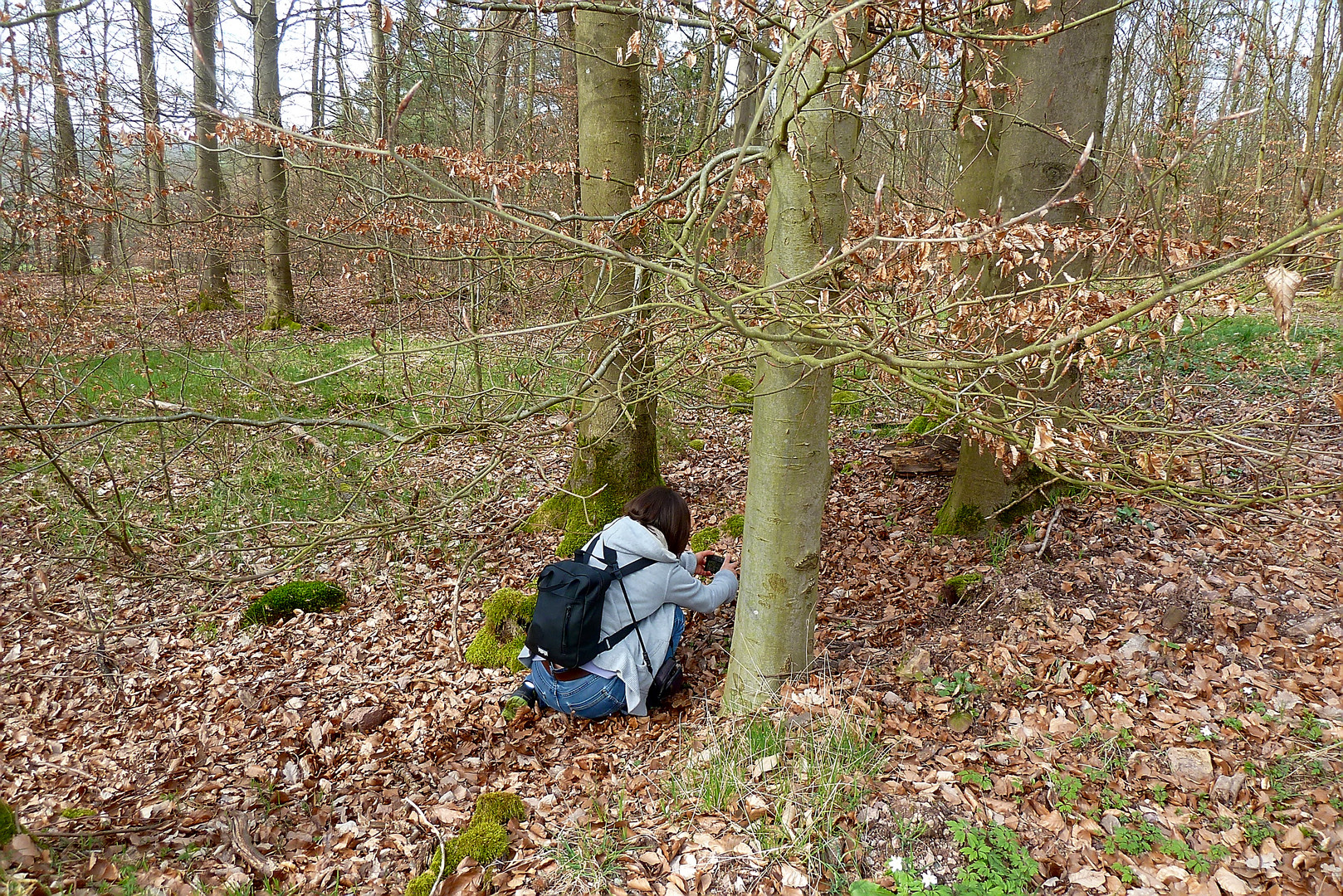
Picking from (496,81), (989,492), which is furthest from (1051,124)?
(496,81)

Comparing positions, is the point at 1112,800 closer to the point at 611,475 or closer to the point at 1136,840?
the point at 1136,840

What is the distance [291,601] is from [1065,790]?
5.03 m

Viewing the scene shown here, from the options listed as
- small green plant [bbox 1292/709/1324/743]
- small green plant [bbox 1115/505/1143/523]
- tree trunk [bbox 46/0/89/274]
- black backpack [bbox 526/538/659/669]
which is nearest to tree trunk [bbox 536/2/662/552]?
black backpack [bbox 526/538/659/669]

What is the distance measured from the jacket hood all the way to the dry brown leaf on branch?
9.18ft

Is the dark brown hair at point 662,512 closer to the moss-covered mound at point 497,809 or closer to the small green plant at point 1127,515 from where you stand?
the moss-covered mound at point 497,809

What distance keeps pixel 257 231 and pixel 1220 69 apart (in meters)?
18.4

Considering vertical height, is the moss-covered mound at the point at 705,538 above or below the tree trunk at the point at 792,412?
below

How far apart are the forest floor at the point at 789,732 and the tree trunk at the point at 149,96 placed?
276 cm

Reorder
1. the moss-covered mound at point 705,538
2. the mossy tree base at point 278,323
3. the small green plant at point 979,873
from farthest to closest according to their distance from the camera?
the mossy tree base at point 278,323 → the moss-covered mound at point 705,538 → the small green plant at point 979,873

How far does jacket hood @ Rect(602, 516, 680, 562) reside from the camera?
3.78 m

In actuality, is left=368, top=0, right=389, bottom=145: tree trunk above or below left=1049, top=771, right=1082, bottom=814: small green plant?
above

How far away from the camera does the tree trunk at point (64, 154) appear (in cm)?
739

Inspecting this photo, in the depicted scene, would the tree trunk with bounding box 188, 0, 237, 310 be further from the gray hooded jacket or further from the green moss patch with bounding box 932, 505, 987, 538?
the green moss patch with bounding box 932, 505, 987, 538

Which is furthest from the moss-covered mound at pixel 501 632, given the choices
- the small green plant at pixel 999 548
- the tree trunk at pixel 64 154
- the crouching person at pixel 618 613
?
the tree trunk at pixel 64 154
